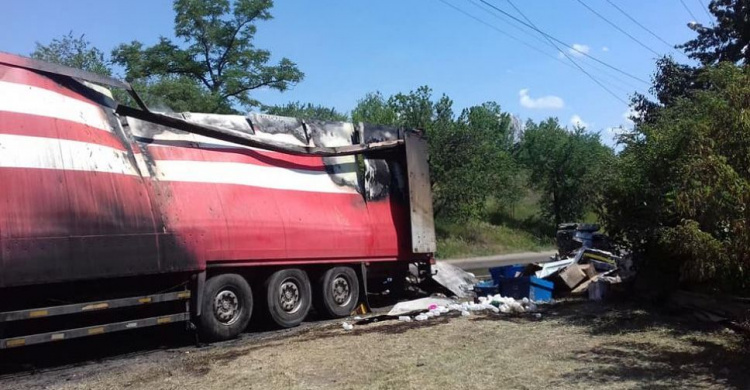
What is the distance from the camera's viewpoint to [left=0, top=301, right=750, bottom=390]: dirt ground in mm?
6281

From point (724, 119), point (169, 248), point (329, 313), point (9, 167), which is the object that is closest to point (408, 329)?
point (329, 313)

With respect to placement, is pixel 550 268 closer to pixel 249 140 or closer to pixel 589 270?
pixel 589 270

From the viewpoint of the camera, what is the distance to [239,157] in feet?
33.0

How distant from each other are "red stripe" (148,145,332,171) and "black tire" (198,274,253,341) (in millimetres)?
1758

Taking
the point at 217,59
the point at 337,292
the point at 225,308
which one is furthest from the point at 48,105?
the point at 217,59

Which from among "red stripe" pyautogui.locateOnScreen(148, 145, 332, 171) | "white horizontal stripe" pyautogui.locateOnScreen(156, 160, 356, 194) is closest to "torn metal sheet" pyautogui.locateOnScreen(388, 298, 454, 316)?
"white horizontal stripe" pyautogui.locateOnScreen(156, 160, 356, 194)

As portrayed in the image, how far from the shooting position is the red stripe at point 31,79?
24.1 feet

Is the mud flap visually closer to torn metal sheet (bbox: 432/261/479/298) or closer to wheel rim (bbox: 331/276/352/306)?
wheel rim (bbox: 331/276/352/306)

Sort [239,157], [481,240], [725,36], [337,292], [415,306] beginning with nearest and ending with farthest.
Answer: [239,157]
[415,306]
[337,292]
[725,36]
[481,240]

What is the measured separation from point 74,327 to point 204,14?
26.9 meters

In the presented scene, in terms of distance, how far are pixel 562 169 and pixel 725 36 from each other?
2090cm

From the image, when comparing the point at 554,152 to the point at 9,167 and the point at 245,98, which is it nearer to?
the point at 245,98

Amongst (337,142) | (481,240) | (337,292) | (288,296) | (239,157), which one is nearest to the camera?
(239,157)

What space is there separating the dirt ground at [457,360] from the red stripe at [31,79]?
11.0 feet
